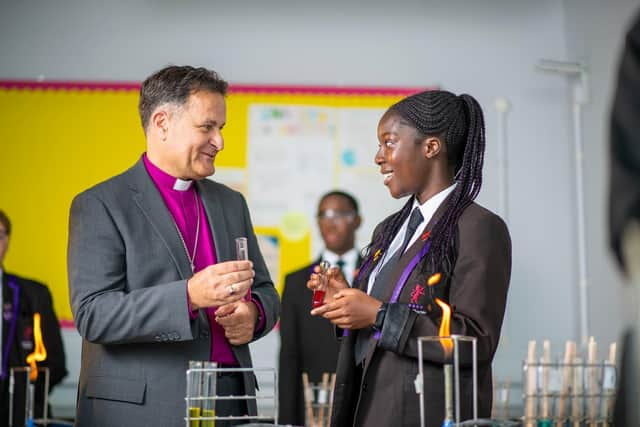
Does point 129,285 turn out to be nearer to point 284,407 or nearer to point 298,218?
point 284,407

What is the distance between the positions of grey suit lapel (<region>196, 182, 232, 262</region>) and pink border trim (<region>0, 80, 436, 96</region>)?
11.3ft

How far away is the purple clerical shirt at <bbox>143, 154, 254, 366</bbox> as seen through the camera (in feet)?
8.96

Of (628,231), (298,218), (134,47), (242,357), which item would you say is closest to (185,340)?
(242,357)

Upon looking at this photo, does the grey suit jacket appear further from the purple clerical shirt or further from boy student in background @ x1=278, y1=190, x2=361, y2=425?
boy student in background @ x1=278, y1=190, x2=361, y2=425

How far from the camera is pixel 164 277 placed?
2693mm

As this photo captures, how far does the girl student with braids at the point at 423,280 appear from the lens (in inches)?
92.4

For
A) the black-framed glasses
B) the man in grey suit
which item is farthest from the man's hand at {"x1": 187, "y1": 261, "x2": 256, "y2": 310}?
the black-framed glasses

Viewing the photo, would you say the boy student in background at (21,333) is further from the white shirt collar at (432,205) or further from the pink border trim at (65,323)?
the white shirt collar at (432,205)

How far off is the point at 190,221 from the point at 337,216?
274cm

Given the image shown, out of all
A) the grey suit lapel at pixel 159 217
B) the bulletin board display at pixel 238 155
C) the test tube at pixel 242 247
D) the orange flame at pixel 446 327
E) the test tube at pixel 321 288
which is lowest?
the orange flame at pixel 446 327

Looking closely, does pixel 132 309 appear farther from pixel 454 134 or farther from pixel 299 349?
pixel 299 349

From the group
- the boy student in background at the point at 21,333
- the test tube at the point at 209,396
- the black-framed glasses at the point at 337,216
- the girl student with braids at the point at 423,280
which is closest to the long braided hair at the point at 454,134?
the girl student with braids at the point at 423,280

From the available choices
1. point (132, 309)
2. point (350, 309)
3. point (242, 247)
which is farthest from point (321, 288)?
point (132, 309)

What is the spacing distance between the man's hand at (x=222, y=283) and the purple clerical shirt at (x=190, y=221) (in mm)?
257
